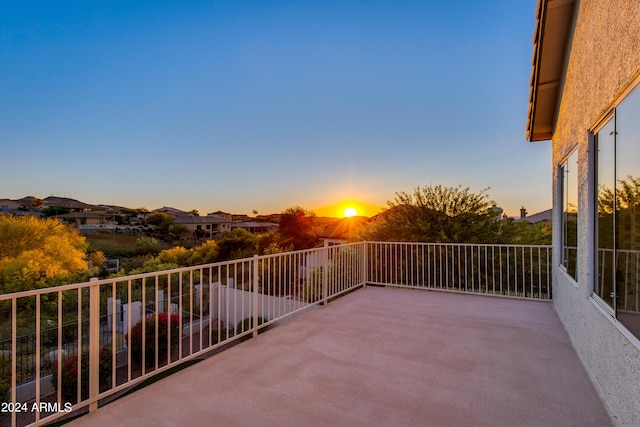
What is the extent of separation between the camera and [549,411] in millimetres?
1964

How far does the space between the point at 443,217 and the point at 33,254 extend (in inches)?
794

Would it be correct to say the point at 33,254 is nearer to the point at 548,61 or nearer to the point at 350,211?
the point at 350,211

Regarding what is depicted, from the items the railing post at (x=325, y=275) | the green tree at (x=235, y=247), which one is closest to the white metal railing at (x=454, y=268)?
the railing post at (x=325, y=275)

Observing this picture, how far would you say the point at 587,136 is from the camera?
2479 millimetres

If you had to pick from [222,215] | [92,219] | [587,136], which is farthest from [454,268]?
[222,215]

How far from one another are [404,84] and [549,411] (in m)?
6.55

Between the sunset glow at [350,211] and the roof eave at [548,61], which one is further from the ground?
the roof eave at [548,61]

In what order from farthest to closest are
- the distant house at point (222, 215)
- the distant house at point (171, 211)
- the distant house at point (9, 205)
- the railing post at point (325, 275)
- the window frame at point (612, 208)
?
the distant house at point (222, 215)
the distant house at point (171, 211)
the distant house at point (9, 205)
the railing post at point (325, 275)
the window frame at point (612, 208)

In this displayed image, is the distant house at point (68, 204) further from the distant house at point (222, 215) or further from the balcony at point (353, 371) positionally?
the balcony at point (353, 371)

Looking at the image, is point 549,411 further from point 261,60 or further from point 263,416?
point 261,60

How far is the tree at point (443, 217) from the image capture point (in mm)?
6824

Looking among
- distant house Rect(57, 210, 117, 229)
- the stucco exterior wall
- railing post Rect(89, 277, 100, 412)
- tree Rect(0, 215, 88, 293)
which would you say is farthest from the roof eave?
distant house Rect(57, 210, 117, 229)

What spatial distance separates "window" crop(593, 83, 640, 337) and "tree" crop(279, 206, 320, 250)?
73.6ft

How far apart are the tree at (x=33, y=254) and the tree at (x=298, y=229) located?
13690 mm
